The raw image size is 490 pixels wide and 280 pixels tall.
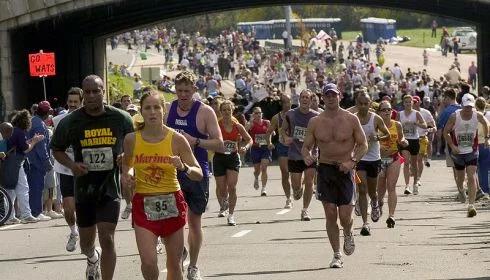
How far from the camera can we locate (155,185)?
1110 centimetres

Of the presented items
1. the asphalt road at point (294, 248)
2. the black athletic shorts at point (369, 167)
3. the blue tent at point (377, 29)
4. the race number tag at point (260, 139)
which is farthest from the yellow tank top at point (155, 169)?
the blue tent at point (377, 29)

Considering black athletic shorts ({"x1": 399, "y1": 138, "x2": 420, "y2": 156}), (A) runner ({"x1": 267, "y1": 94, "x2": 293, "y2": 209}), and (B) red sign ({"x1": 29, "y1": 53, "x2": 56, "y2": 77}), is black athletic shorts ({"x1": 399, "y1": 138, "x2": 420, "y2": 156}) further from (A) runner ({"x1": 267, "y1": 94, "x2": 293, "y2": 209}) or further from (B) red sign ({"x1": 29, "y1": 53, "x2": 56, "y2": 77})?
(B) red sign ({"x1": 29, "y1": 53, "x2": 56, "y2": 77})

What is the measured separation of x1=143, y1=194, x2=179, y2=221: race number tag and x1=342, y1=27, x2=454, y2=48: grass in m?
97.0

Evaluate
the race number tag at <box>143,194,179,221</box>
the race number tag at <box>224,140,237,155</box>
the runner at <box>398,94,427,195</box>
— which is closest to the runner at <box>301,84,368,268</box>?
the race number tag at <box>143,194,179,221</box>

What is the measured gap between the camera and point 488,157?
944 inches

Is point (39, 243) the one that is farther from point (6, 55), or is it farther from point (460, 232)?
point (6, 55)

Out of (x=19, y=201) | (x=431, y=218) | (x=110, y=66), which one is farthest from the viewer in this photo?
(x=110, y=66)

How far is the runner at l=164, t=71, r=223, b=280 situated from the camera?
43.8 ft

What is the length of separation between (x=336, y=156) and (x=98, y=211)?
366 centimetres

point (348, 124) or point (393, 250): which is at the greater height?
point (348, 124)

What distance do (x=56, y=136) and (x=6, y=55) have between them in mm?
26501

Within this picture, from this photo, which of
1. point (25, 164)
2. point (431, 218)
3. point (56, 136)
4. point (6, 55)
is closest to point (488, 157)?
point (431, 218)

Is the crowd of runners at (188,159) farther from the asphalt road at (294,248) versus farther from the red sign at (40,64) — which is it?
the red sign at (40,64)

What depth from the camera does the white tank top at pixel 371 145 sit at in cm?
1841
